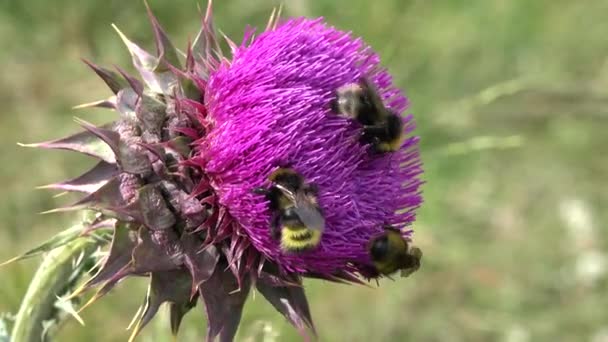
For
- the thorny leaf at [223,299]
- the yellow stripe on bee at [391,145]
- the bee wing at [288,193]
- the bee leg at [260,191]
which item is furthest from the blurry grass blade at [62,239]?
the yellow stripe on bee at [391,145]

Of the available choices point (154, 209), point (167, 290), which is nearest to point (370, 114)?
point (154, 209)

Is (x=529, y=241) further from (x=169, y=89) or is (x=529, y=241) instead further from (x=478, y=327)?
(x=169, y=89)

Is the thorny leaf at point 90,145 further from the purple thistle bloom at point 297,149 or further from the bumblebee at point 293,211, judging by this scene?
the bumblebee at point 293,211

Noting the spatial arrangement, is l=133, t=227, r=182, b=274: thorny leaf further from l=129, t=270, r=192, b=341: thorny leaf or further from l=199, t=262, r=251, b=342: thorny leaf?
l=199, t=262, r=251, b=342: thorny leaf

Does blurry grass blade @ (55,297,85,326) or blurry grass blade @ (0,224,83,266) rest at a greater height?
blurry grass blade @ (0,224,83,266)

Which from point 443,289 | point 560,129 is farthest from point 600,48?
point 443,289

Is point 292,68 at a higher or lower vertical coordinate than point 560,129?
lower

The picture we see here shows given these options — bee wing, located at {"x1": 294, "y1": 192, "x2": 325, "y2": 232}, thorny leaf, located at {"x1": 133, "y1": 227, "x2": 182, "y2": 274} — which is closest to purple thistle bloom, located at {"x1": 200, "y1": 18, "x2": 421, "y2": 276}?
bee wing, located at {"x1": 294, "y1": 192, "x2": 325, "y2": 232}
